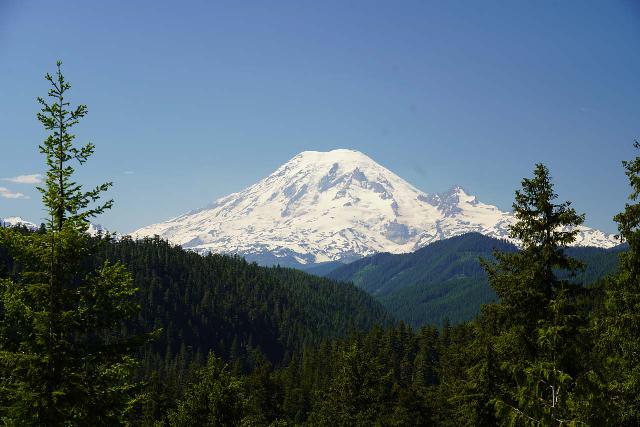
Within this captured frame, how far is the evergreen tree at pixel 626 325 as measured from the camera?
688 inches

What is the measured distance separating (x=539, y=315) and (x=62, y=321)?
14707 mm

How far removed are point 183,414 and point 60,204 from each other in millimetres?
19112

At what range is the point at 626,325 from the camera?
17.7 m

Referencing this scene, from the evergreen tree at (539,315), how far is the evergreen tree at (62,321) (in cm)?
1165

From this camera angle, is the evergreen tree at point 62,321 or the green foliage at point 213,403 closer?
the evergreen tree at point 62,321

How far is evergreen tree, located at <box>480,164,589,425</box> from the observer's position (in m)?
15.6

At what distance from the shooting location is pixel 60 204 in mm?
14555

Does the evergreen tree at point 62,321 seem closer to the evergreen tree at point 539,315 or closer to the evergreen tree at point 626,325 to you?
the evergreen tree at point 539,315

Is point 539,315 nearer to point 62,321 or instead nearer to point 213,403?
point 62,321

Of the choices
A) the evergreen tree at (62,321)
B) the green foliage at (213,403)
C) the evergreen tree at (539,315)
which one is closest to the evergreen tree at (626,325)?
the evergreen tree at (539,315)

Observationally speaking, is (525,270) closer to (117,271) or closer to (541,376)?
(541,376)

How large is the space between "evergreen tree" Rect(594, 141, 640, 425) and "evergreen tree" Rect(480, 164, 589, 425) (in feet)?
4.92

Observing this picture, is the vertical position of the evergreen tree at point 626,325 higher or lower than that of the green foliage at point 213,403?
higher

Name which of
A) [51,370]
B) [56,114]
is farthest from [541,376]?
[56,114]
